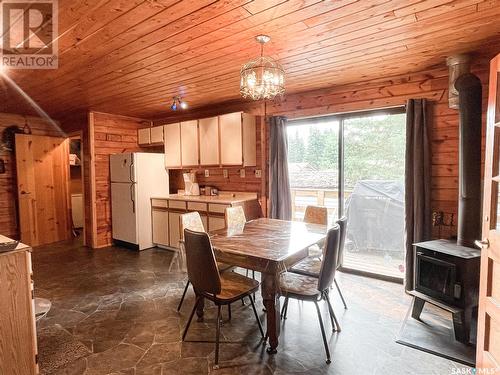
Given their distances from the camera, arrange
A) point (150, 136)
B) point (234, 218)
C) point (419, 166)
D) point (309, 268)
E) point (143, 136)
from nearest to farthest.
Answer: point (309, 268) → point (419, 166) → point (234, 218) → point (150, 136) → point (143, 136)

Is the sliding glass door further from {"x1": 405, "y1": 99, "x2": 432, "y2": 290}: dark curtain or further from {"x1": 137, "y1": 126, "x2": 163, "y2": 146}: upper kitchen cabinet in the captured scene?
{"x1": 137, "y1": 126, "x2": 163, "y2": 146}: upper kitchen cabinet

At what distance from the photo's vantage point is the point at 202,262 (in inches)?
78.2

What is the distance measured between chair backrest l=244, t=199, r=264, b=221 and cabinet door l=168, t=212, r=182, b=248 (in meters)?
1.16

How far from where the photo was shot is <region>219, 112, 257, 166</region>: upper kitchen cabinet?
4102mm

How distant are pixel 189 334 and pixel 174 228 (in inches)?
94.3

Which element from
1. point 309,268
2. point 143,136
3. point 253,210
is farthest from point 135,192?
point 309,268

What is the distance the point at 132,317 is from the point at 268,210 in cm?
224

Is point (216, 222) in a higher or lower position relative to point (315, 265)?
higher

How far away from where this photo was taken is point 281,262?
1.95 meters

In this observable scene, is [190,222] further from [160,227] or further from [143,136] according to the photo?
[143,136]

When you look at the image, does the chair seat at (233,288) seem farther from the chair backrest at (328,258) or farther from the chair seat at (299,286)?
the chair backrest at (328,258)

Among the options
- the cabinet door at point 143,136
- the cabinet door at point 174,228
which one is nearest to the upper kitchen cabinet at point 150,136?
the cabinet door at point 143,136

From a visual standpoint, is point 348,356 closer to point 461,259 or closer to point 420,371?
point 420,371

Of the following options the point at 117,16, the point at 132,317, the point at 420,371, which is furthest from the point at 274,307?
the point at 117,16
